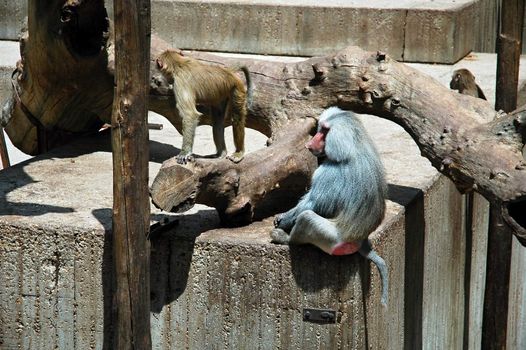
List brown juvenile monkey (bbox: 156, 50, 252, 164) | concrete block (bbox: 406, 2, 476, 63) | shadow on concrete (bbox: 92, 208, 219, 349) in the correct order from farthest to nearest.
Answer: concrete block (bbox: 406, 2, 476, 63) → brown juvenile monkey (bbox: 156, 50, 252, 164) → shadow on concrete (bbox: 92, 208, 219, 349)

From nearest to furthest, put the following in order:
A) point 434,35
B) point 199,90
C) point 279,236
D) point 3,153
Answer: point 279,236, point 199,90, point 3,153, point 434,35

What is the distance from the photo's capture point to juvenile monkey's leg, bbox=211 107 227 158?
273 inches

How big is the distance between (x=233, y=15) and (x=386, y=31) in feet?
5.53

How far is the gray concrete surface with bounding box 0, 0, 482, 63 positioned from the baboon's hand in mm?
6006

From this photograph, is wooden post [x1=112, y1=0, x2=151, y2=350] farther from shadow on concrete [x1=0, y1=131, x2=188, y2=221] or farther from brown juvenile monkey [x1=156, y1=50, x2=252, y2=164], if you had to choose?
shadow on concrete [x1=0, y1=131, x2=188, y2=221]

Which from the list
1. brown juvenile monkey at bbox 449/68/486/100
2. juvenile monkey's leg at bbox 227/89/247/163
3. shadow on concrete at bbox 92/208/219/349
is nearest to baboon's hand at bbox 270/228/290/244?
shadow on concrete at bbox 92/208/219/349

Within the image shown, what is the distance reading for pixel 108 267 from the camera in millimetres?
6410

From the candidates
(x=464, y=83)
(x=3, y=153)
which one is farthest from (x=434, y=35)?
(x=3, y=153)

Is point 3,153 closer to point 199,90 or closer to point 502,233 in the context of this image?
point 199,90

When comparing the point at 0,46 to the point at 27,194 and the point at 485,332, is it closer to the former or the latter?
the point at 27,194

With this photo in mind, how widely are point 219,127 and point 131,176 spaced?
1330 mm

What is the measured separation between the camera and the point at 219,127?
7.00m

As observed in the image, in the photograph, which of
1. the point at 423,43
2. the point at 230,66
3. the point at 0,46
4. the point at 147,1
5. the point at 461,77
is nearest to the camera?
the point at 147,1

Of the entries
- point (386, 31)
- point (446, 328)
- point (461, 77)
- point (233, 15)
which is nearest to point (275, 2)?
point (233, 15)
